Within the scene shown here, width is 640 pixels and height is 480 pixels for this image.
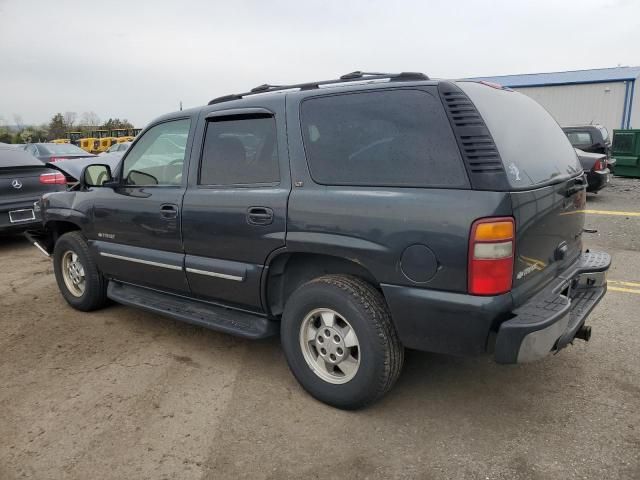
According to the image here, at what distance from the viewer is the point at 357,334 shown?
2.80 m

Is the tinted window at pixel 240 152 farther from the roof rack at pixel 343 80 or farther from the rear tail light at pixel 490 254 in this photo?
the rear tail light at pixel 490 254

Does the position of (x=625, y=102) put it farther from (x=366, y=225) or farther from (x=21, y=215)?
(x=366, y=225)

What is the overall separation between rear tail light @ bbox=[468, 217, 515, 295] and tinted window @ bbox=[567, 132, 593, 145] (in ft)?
39.1

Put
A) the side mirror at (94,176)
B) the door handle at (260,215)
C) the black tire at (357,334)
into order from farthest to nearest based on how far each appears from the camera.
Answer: the side mirror at (94,176)
the door handle at (260,215)
the black tire at (357,334)

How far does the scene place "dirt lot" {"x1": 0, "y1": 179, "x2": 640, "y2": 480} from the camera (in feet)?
8.34

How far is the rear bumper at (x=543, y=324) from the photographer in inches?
95.0

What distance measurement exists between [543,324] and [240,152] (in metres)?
2.16

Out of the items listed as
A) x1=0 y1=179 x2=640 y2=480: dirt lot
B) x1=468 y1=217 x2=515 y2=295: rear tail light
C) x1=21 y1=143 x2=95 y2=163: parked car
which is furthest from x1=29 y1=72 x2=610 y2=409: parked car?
x1=21 y1=143 x2=95 y2=163: parked car

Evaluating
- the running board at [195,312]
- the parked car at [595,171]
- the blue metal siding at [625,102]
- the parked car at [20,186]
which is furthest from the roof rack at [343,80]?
the blue metal siding at [625,102]

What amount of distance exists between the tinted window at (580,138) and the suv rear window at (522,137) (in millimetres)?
10820

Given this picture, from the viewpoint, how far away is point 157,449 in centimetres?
270

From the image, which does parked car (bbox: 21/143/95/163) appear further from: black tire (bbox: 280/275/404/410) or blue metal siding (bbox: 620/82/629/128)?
blue metal siding (bbox: 620/82/629/128)

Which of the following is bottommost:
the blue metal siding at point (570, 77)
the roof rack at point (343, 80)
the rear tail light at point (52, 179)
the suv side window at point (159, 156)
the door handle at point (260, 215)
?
the rear tail light at point (52, 179)

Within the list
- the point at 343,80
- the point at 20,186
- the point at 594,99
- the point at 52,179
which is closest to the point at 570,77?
the point at 594,99
